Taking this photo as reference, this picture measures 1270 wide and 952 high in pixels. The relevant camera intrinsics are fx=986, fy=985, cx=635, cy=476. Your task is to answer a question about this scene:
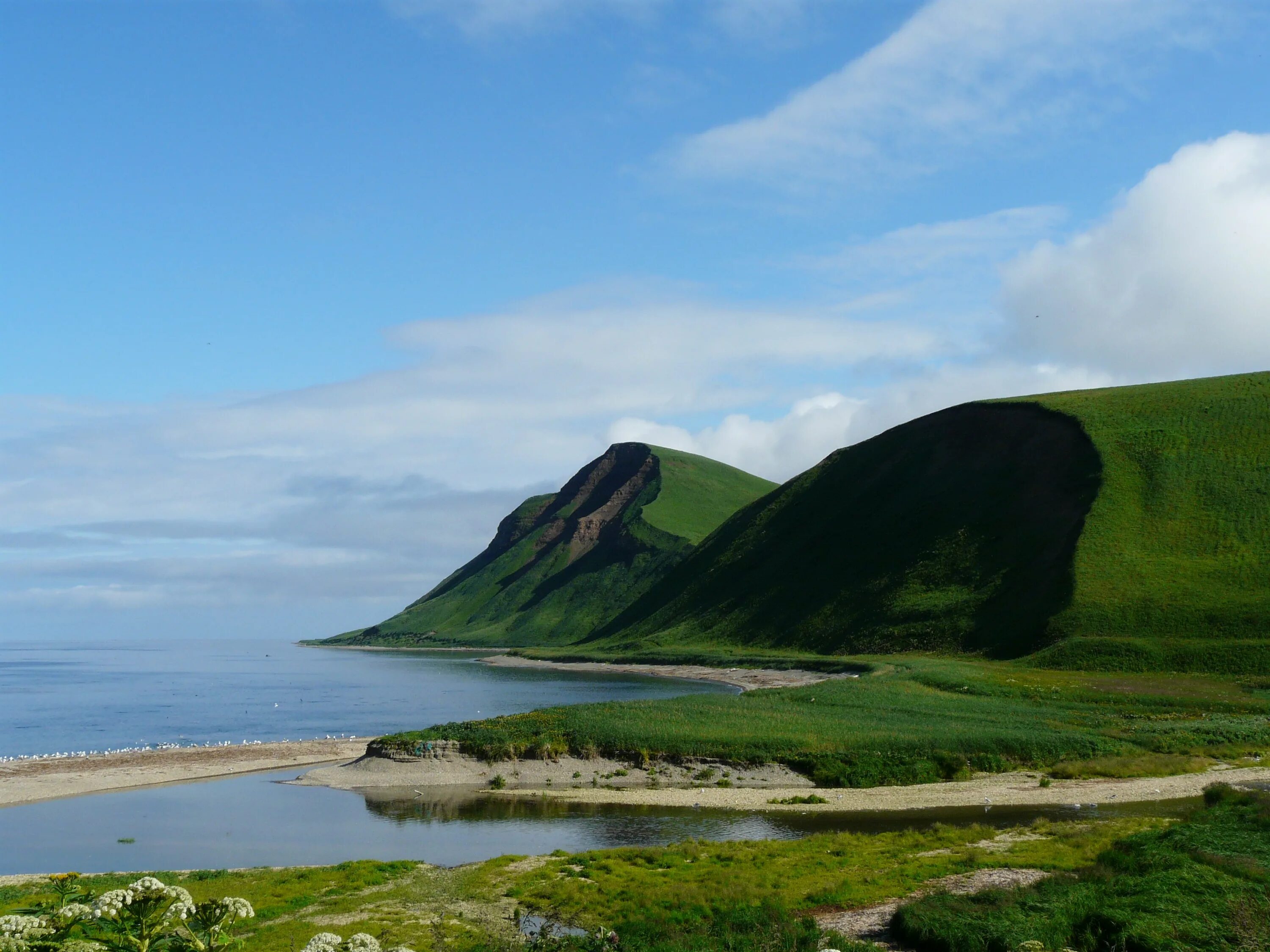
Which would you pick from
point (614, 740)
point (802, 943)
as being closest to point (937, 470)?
point (614, 740)

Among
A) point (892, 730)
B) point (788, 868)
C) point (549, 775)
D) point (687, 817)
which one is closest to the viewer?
point (788, 868)

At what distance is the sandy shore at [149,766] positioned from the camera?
197 feet

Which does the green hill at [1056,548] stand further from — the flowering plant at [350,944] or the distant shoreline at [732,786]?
the flowering plant at [350,944]

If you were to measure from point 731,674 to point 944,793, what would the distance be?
307 ft

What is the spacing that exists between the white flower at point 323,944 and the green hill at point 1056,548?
111216 mm

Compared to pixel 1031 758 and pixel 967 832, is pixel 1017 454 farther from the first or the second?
pixel 967 832

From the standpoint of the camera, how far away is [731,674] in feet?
479

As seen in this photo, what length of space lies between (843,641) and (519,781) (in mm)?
100018

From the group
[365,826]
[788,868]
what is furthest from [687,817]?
[365,826]

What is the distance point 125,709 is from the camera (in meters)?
116

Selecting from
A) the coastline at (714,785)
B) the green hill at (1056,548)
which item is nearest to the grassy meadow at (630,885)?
the coastline at (714,785)

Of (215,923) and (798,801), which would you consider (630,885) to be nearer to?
(798,801)

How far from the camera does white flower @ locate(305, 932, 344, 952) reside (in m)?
11.8

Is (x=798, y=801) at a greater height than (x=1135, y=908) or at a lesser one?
lesser
